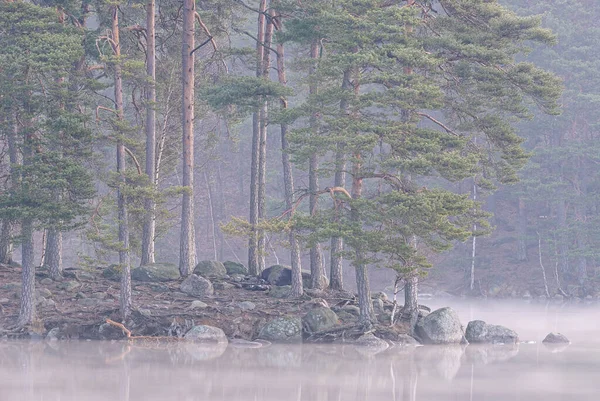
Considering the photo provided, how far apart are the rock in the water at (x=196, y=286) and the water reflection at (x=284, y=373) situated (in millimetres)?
3970

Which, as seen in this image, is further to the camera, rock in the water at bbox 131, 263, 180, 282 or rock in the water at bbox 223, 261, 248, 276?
rock in the water at bbox 223, 261, 248, 276

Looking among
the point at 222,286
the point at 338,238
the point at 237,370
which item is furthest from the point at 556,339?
the point at 237,370

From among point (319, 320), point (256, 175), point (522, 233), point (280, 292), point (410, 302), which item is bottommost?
point (319, 320)

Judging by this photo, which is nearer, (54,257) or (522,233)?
(54,257)

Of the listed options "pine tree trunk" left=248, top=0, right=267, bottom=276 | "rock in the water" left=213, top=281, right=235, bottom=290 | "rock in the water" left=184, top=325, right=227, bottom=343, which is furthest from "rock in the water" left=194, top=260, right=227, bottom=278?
"rock in the water" left=184, top=325, right=227, bottom=343

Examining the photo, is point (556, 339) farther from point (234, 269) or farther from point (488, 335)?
point (234, 269)

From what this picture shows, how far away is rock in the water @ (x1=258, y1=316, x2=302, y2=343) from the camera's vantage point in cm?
2288

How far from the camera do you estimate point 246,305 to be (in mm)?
24000

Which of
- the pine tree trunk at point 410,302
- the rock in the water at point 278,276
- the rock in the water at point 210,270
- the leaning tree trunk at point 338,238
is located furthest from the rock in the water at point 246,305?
the pine tree trunk at point 410,302

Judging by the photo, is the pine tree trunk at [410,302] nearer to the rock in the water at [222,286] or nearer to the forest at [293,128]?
the forest at [293,128]

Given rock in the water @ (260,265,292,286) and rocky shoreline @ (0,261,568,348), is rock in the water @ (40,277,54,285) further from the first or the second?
rock in the water @ (260,265,292,286)

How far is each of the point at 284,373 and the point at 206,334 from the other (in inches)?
209

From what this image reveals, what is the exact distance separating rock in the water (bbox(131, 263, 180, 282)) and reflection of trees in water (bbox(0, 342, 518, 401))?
5276mm

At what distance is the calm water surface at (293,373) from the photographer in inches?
584
